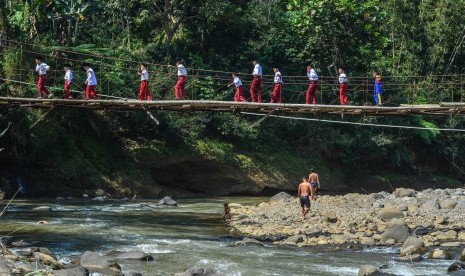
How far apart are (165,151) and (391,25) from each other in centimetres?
1240

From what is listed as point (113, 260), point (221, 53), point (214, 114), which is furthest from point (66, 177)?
point (113, 260)

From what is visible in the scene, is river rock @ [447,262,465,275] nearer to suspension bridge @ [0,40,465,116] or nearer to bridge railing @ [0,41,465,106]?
suspension bridge @ [0,40,465,116]

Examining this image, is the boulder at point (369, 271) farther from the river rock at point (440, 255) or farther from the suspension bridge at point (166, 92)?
the suspension bridge at point (166, 92)

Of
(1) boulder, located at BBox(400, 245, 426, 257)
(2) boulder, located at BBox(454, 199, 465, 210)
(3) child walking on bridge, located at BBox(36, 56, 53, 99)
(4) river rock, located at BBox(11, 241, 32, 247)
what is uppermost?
(3) child walking on bridge, located at BBox(36, 56, 53, 99)

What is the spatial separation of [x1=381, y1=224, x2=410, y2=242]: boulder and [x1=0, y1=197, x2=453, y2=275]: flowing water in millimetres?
874

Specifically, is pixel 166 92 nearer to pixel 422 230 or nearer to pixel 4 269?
pixel 422 230

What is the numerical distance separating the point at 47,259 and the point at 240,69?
64.6 feet

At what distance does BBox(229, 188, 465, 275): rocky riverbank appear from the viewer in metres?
15.6

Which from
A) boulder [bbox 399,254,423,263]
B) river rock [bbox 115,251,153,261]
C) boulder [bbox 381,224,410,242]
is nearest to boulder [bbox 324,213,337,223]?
boulder [bbox 381,224,410,242]

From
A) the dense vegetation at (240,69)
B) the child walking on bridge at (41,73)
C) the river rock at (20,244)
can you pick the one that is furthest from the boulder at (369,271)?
the dense vegetation at (240,69)

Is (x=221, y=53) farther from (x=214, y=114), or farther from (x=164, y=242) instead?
(x=164, y=242)

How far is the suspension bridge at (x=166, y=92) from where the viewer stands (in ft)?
56.2

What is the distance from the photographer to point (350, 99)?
30.6 metres

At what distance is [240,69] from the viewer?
30.5 meters
